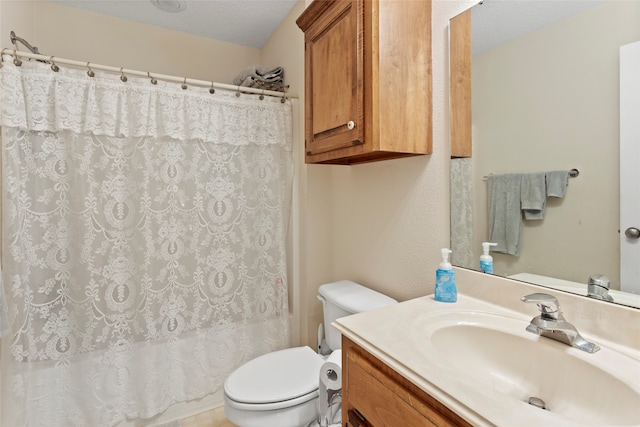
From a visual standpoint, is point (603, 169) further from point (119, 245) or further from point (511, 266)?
point (119, 245)

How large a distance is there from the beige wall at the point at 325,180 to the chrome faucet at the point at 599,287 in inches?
17.0

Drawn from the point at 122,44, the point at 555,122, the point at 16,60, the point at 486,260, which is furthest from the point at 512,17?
the point at 122,44

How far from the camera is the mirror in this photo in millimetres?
713

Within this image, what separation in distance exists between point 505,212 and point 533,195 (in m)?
0.10

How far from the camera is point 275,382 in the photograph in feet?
4.08

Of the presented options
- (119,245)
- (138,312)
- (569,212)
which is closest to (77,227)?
(119,245)

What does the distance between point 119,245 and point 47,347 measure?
556 mm

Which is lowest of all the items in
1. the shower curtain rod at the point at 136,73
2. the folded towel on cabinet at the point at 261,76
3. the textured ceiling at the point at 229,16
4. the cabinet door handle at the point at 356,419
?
Result: the cabinet door handle at the point at 356,419

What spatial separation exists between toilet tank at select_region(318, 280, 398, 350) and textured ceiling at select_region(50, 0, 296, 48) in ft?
5.97

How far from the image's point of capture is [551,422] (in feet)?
1.45

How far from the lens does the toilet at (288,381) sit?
3.73 ft

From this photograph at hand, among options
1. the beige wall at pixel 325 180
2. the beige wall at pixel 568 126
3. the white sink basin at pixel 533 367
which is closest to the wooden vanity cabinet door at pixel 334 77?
the beige wall at pixel 325 180

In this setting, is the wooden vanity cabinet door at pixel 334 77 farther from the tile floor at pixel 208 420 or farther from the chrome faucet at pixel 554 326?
the tile floor at pixel 208 420

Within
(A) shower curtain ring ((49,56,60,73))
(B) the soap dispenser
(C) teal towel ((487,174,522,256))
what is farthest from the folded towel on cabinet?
(B) the soap dispenser
